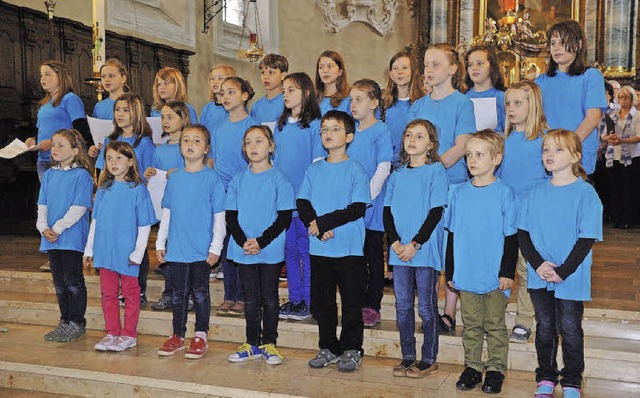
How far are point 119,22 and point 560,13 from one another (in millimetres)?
9318

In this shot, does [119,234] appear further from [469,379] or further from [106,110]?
[469,379]

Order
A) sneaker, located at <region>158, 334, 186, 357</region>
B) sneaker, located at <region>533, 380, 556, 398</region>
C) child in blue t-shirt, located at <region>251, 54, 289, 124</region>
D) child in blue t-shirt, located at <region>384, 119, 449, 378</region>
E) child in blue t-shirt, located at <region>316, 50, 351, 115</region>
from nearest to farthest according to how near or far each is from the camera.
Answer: sneaker, located at <region>533, 380, 556, 398</region>, child in blue t-shirt, located at <region>384, 119, 449, 378</region>, sneaker, located at <region>158, 334, 186, 357</region>, child in blue t-shirt, located at <region>316, 50, 351, 115</region>, child in blue t-shirt, located at <region>251, 54, 289, 124</region>

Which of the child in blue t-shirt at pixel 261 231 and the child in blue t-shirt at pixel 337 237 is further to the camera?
the child in blue t-shirt at pixel 261 231

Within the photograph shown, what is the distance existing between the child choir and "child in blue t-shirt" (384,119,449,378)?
10 millimetres

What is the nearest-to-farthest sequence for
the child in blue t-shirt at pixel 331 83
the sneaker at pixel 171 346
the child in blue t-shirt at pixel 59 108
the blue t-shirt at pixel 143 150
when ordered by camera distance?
the sneaker at pixel 171 346 < the child in blue t-shirt at pixel 331 83 < the blue t-shirt at pixel 143 150 < the child in blue t-shirt at pixel 59 108

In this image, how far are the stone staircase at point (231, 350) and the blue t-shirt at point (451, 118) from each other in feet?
3.11

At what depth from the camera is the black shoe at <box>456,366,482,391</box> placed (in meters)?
3.85

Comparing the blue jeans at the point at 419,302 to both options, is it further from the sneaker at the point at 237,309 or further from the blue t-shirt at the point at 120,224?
the blue t-shirt at the point at 120,224

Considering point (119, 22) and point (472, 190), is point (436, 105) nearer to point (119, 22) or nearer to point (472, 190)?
point (472, 190)

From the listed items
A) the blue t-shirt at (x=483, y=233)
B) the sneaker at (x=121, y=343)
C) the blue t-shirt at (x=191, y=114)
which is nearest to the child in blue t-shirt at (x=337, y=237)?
the blue t-shirt at (x=483, y=233)

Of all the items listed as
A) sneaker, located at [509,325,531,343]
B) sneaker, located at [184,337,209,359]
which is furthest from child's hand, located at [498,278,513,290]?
sneaker, located at [184,337,209,359]

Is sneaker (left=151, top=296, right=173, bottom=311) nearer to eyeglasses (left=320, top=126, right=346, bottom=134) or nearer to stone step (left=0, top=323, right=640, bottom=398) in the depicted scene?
stone step (left=0, top=323, right=640, bottom=398)

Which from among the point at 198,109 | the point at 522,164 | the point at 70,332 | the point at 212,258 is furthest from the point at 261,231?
the point at 198,109

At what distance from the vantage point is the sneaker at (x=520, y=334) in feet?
14.0
